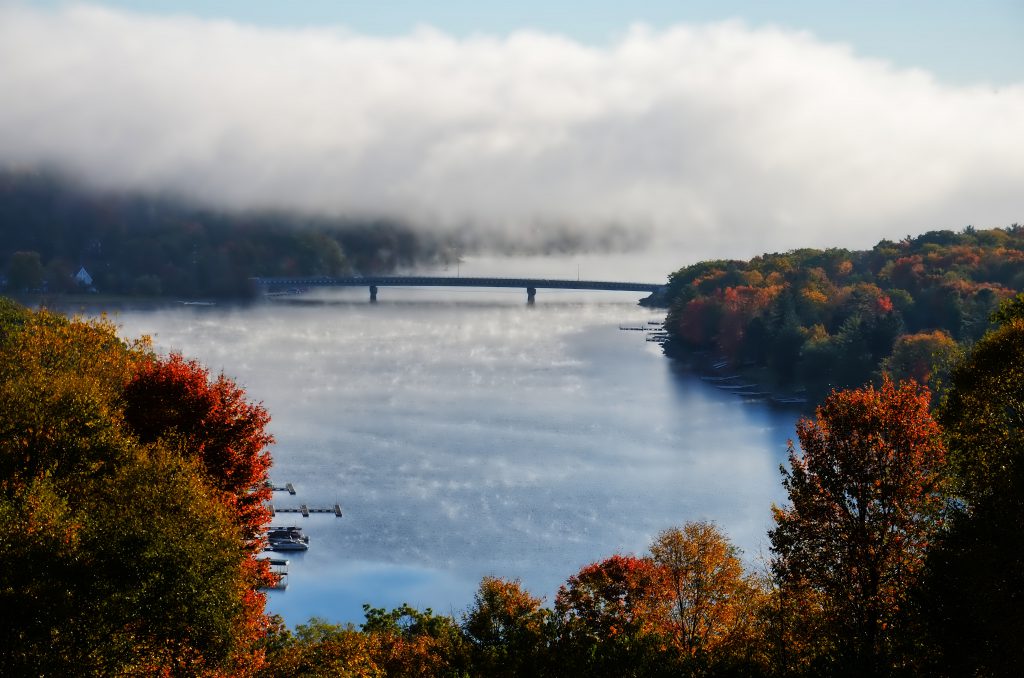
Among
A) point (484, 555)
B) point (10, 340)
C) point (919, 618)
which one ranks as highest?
point (10, 340)

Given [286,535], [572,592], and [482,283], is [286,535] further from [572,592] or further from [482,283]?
[482,283]

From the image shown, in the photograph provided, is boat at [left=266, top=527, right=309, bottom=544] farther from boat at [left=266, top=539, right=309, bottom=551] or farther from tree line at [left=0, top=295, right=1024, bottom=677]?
tree line at [left=0, top=295, right=1024, bottom=677]

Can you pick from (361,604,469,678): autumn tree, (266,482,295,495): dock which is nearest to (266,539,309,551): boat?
(266,482,295,495): dock

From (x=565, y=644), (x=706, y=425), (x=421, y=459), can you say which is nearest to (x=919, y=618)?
(x=565, y=644)

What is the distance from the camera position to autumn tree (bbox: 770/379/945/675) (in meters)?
24.9

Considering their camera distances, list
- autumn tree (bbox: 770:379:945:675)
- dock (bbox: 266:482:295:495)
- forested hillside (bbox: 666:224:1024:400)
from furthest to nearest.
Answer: forested hillside (bbox: 666:224:1024:400) → dock (bbox: 266:482:295:495) → autumn tree (bbox: 770:379:945:675)

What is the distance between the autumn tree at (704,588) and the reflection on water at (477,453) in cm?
1562

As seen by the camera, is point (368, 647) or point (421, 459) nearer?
point (368, 647)

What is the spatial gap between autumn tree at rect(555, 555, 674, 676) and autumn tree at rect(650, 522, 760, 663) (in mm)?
409

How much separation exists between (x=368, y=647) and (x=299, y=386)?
243 ft

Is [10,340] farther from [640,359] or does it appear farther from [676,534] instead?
[640,359]

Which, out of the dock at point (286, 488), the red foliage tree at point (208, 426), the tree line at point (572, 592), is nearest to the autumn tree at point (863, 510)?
the tree line at point (572, 592)

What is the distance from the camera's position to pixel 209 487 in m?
28.0

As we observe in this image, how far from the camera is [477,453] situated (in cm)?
7475
